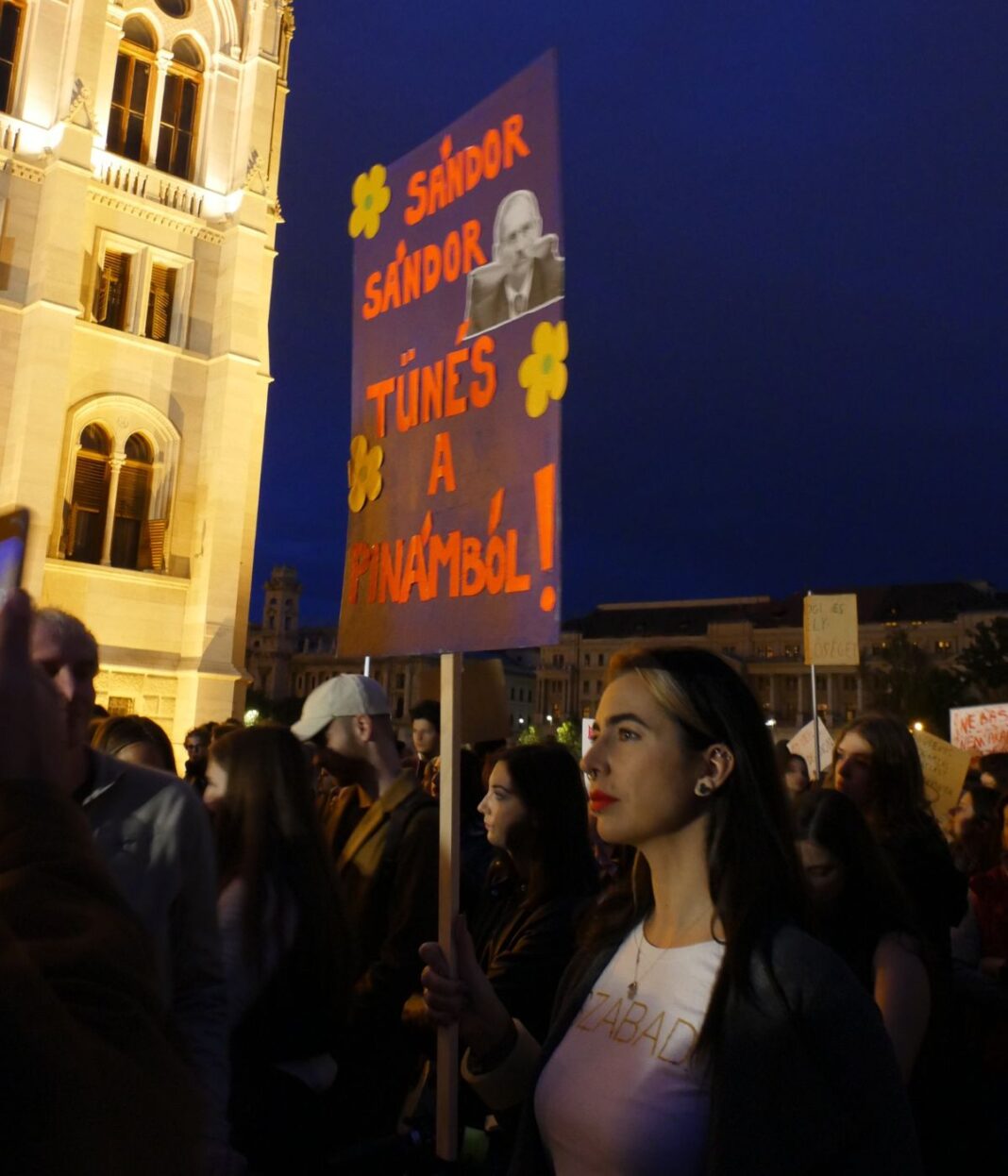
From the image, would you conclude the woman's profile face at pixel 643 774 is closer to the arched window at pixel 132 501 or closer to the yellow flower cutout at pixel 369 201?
the yellow flower cutout at pixel 369 201

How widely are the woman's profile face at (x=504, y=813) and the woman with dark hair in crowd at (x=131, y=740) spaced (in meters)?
2.06

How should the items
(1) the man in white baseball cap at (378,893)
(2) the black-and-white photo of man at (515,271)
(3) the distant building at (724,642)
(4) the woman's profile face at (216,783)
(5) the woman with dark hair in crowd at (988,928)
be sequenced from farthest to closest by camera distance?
(3) the distant building at (724,642), (5) the woman with dark hair in crowd at (988,928), (1) the man in white baseball cap at (378,893), (4) the woman's profile face at (216,783), (2) the black-and-white photo of man at (515,271)

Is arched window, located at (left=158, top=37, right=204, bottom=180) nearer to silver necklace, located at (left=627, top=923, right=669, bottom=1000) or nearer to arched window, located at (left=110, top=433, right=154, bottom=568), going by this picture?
arched window, located at (left=110, top=433, right=154, bottom=568)

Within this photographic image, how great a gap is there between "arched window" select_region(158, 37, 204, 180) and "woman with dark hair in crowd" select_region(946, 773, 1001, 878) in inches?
806

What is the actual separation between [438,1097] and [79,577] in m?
18.6

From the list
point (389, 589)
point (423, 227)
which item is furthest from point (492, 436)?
point (423, 227)

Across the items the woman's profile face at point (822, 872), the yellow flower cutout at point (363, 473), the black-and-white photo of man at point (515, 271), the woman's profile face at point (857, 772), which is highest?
the black-and-white photo of man at point (515, 271)

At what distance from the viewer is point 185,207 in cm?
2158

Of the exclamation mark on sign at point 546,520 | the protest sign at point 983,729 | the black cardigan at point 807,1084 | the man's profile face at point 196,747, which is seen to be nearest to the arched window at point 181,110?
the man's profile face at point 196,747

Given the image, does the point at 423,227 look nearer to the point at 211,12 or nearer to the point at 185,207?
the point at 185,207

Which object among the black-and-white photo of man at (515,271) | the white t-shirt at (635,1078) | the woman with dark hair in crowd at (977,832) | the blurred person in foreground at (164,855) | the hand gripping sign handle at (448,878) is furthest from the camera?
the woman with dark hair in crowd at (977,832)

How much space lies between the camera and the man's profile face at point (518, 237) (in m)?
3.34

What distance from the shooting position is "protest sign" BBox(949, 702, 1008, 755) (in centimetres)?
1152

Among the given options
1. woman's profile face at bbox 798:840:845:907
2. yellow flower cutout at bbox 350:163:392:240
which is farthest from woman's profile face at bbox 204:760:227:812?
yellow flower cutout at bbox 350:163:392:240
